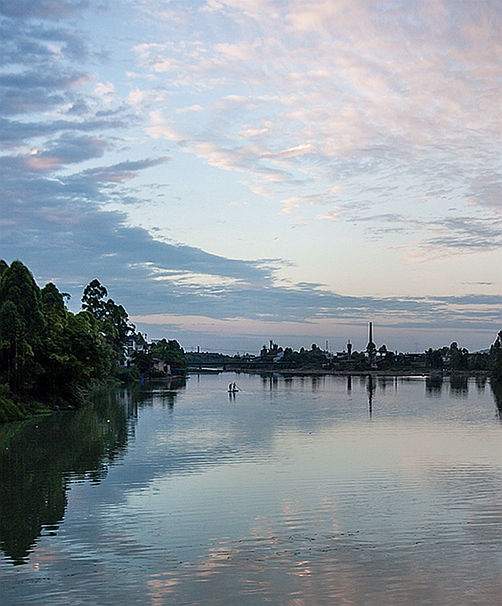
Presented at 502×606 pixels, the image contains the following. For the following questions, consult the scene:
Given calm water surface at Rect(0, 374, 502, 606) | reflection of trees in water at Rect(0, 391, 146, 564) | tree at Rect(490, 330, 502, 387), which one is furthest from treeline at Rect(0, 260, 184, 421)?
tree at Rect(490, 330, 502, 387)

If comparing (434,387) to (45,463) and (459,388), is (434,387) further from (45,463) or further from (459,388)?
(45,463)

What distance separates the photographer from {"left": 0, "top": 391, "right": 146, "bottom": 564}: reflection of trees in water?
49.7ft

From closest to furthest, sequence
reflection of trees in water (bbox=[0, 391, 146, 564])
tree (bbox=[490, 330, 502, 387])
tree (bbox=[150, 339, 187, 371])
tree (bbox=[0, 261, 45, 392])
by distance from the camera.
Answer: reflection of trees in water (bbox=[0, 391, 146, 564]), tree (bbox=[0, 261, 45, 392]), tree (bbox=[490, 330, 502, 387]), tree (bbox=[150, 339, 187, 371])

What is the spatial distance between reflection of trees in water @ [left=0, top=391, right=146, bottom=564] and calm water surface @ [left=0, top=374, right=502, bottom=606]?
8 cm

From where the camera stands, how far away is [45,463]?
2386cm

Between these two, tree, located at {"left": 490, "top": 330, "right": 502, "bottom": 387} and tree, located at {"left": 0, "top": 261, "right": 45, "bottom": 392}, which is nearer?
tree, located at {"left": 0, "top": 261, "right": 45, "bottom": 392}

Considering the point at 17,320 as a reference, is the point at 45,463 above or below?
below

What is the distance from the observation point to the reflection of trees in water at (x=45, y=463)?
15141mm

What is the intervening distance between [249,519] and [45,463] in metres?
11.3

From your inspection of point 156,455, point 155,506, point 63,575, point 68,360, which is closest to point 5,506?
point 155,506

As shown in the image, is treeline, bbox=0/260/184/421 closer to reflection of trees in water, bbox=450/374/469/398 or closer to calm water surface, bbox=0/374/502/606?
calm water surface, bbox=0/374/502/606

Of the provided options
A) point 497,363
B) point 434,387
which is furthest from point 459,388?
Answer: point 497,363

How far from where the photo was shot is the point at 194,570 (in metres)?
12.0

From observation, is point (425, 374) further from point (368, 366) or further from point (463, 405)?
point (463, 405)
